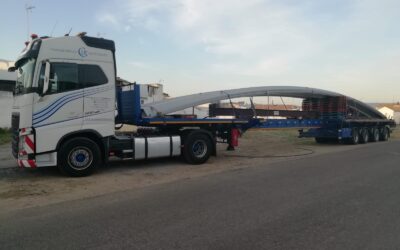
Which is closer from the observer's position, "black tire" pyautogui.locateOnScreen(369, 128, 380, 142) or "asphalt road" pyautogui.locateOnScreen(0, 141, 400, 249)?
"asphalt road" pyautogui.locateOnScreen(0, 141, 400, 249)

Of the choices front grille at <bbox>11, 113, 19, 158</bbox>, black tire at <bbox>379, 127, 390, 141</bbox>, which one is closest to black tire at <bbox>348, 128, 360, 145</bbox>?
black tire at <bbox>379, 127, 390, 141</bbox>

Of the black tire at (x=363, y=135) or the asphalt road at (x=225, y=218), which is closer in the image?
the asphalt road at (x=225, y=218)

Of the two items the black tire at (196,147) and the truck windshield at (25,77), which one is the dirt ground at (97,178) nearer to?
the black tire at (196,147)

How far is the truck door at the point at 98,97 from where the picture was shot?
927cm

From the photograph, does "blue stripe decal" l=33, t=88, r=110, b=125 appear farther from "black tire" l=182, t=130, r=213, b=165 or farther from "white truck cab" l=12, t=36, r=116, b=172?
"black tire" l=182, t=130, r=213, b=165

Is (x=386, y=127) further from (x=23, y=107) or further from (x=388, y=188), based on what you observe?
(x=23, y=107)

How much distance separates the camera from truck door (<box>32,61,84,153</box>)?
28.1 ft

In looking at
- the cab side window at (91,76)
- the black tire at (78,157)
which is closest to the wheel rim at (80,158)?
the black tire at (78,157)

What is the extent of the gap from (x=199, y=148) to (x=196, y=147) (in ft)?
0.42

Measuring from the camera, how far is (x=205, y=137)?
11891mm

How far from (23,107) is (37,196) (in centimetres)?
260

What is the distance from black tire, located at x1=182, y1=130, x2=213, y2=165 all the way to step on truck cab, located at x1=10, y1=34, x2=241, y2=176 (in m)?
1.82

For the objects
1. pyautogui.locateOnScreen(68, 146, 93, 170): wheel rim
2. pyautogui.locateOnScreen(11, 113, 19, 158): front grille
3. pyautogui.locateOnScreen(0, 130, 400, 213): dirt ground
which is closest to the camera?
pyautogui.locateOnScreen(0, 130, 400, 213): dirt ground

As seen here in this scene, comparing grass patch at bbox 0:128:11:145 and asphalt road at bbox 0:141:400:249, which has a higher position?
grass patch at bbox 0:128:11:145
